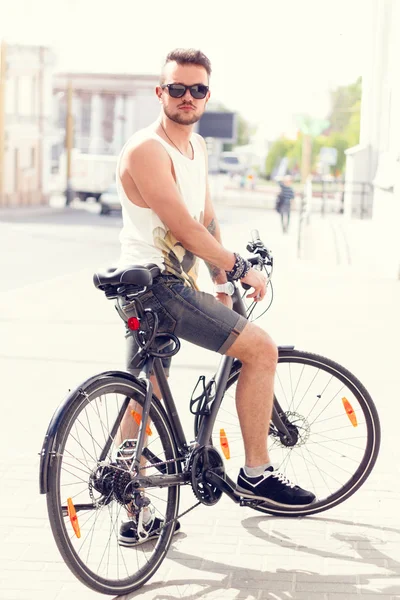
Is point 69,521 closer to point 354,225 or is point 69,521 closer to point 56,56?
point 354,225

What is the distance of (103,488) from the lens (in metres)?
3.90

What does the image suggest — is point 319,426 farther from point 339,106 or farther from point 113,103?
point 339,106

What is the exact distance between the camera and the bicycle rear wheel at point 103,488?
A: 12.1 ft

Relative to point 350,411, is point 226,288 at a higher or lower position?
higher

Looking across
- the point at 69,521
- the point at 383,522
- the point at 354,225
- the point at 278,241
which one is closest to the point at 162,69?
the point at 69,521

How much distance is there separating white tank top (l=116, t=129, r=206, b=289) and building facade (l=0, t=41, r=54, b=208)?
4342 centimetres

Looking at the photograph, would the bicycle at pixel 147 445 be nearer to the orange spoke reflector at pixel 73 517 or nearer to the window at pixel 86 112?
the orange spoke reflector at pixel 73 517

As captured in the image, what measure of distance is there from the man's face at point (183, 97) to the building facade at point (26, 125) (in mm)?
43484

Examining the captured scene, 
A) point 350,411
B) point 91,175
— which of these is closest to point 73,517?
point 350,411

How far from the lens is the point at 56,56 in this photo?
171 feet

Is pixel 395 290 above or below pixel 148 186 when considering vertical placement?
below

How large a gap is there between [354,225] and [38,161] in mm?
27932

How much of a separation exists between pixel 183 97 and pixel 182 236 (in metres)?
0.51

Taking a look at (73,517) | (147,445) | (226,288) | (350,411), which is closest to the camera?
(73,517)
